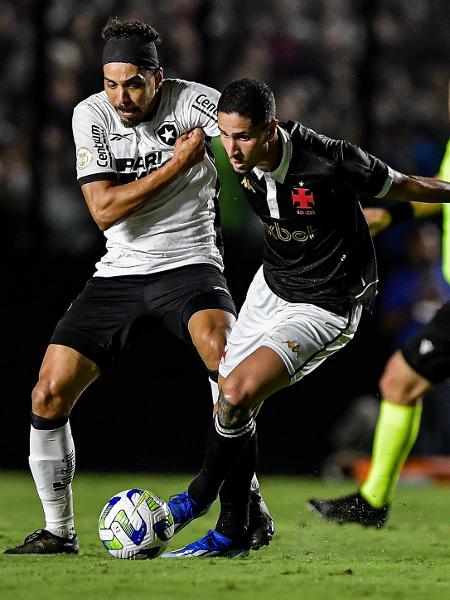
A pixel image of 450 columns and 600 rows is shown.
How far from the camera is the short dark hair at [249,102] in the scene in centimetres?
480

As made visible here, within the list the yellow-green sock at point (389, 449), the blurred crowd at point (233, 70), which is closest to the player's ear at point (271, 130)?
the yellow-green sock at point (389, 449)

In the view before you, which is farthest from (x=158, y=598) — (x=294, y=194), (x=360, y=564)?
(x=294, y=194)

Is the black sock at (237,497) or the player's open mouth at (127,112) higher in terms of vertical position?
the player's open mouth at (127,112)

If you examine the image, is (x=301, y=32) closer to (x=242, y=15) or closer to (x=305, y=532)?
(x=242, y=15)

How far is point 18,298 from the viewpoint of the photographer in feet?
31.8

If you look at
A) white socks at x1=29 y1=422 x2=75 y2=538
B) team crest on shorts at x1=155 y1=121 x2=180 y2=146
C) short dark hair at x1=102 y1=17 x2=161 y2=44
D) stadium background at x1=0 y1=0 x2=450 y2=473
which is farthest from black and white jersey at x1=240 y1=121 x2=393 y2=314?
stadium background at x1=0 y1=0 x2=450 y2=473

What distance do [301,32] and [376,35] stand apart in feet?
2.05

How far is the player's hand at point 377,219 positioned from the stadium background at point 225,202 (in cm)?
325

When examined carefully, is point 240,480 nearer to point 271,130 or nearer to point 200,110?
point 271,130

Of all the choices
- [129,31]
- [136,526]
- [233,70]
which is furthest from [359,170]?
[233,70]

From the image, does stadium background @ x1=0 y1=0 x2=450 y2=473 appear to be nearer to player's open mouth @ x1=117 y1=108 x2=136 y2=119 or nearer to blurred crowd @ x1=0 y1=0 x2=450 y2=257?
blurred crowd @ x1=0 y1=0 x2=450 y2=257

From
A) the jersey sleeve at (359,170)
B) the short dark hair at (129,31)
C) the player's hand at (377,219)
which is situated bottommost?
the player's hand at (377,219)

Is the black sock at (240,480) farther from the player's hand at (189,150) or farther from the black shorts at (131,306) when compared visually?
the player's hand at (189,150)

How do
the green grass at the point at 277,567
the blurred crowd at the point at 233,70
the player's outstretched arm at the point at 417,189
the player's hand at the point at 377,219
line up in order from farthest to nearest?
the blurred crowd at the point at 233,70 → the player's hand at the point at 377,219 → the player's outstretched arm at the point at 417,189 → the green grass at the point at 277,567
